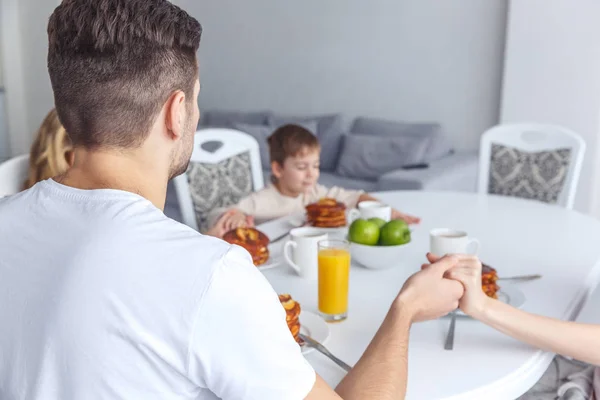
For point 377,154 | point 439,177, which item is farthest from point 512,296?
point 377,154

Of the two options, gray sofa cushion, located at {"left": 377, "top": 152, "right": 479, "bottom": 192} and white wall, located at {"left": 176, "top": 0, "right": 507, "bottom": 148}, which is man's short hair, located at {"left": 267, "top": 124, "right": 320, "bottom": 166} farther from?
white wall, located at {"left": 176, "top": 0, "right": 507, "bottom": 148}

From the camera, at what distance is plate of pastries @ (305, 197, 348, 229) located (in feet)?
6.57

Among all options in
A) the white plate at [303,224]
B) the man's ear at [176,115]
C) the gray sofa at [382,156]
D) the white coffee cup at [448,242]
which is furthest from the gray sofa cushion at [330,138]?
the man's ear at [176,115]

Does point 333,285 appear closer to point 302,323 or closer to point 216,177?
point 302,323

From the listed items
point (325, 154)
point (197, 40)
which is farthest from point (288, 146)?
point (325, 154)

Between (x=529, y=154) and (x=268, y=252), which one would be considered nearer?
(x=268, y=252)

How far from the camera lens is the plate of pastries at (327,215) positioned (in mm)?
2004

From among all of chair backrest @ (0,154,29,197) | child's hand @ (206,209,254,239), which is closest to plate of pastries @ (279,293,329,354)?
child's hand @ (206,209,254,239)

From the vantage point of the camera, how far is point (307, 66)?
16.9 feet

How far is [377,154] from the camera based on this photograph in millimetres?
4414

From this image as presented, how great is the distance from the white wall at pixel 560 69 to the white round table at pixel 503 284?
172cm

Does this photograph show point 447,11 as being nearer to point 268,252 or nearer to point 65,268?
point 268,252

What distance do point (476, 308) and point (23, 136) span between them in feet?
21.0

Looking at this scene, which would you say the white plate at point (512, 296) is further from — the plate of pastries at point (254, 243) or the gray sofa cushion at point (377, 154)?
the gray sofa cushion at point (377, 154)
